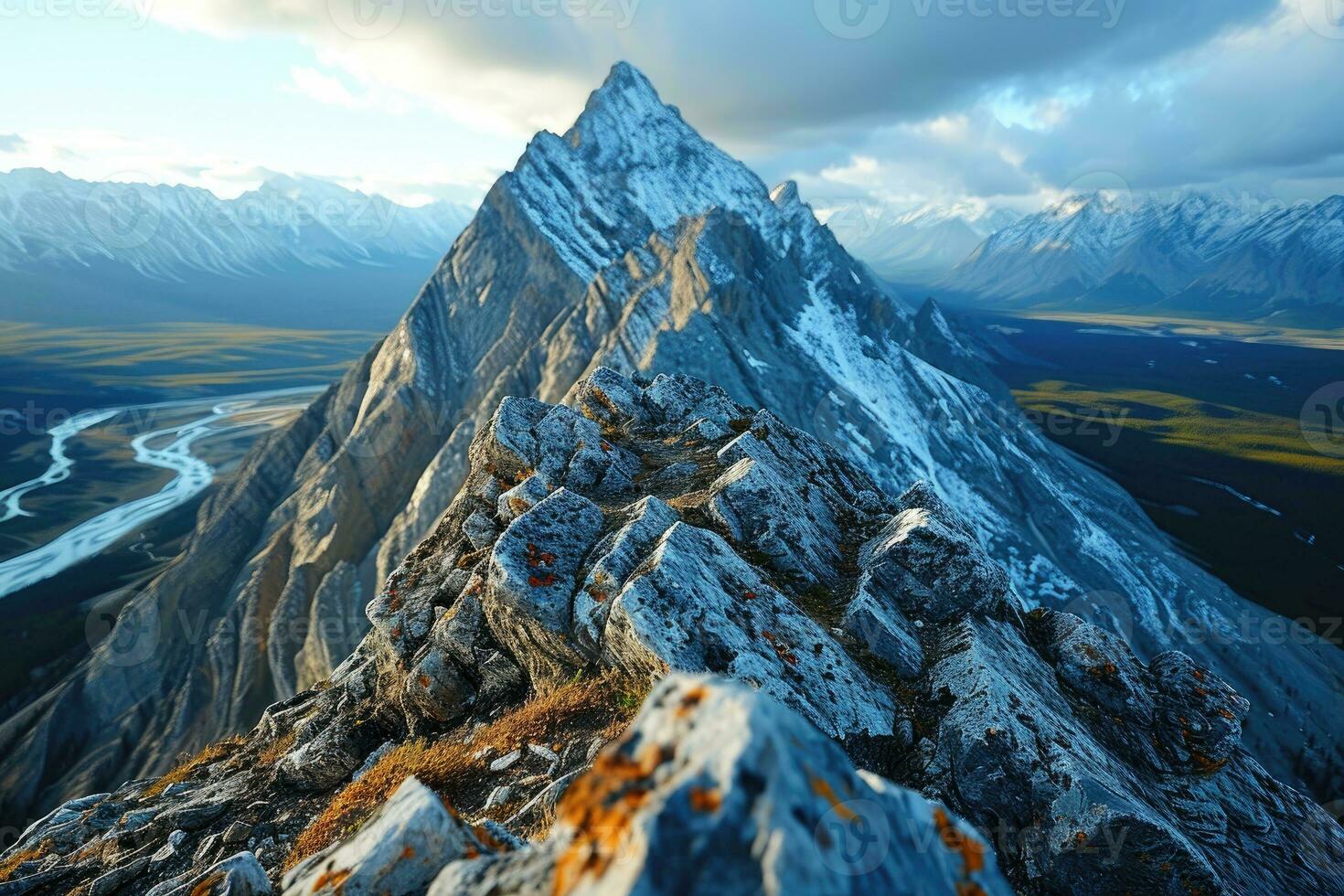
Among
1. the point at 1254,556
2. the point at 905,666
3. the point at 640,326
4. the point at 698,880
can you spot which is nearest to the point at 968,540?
the point at 905,666

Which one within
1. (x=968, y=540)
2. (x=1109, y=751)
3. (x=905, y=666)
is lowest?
(x=1109, y=751)

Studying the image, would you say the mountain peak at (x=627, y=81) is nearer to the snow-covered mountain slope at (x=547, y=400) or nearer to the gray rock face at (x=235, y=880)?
the snow-covered mountain slope at (x=547, y=400)

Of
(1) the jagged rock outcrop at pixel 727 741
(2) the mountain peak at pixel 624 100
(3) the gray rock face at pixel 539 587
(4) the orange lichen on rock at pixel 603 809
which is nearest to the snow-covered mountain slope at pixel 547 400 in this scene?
(2) the mountain peak at pixel 624 100

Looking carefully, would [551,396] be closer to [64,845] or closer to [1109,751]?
[64,845]

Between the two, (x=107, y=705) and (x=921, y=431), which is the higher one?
(x=921, y=431)

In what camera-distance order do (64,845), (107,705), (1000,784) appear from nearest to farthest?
1. (1000,784)
2. (64,845)
3. (107,705)
